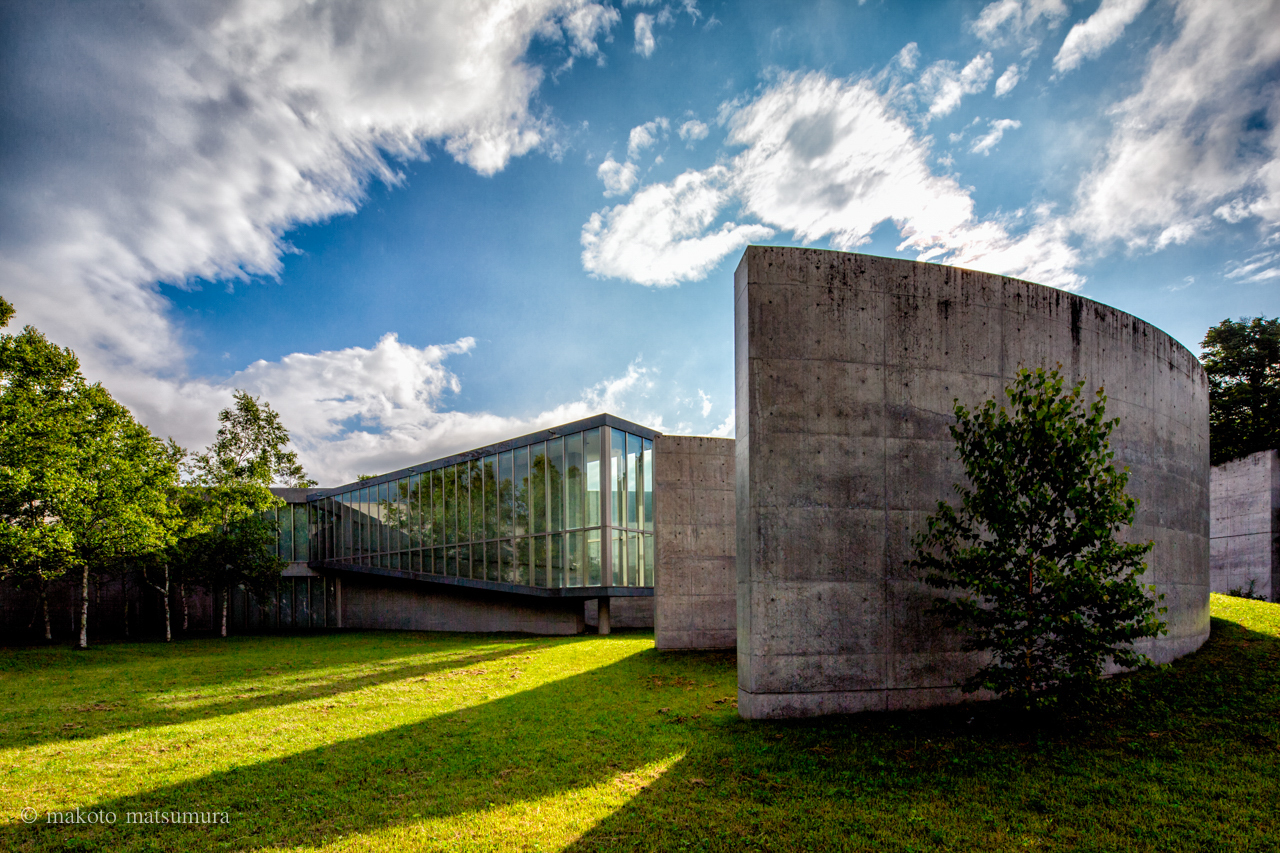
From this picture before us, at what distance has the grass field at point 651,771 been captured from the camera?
213 inches

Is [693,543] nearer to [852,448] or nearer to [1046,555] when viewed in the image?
[852,448]

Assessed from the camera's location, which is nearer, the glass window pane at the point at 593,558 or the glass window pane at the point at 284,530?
the glass window pane at the point at 593,558

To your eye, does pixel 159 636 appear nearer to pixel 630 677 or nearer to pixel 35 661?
pixel 35 661

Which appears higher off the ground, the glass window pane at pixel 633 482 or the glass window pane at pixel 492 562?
the glass window pane at pixel 633 482

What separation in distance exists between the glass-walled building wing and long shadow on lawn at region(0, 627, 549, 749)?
6259 mm

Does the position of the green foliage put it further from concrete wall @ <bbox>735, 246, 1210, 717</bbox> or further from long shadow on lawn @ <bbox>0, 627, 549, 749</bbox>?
concrete wall @ <bbox>735, 246, 1210, 717</bbox>

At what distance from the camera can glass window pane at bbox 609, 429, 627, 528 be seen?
23.8 meters

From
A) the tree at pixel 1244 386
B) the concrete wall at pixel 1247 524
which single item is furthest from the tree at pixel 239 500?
the tree at pixel 1244 386

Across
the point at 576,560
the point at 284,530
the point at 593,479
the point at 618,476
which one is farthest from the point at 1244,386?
the point at 284,530

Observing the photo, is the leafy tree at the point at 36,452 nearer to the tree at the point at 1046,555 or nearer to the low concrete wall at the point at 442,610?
the low concrete wall at the point at 442,610

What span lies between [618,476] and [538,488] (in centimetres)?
362

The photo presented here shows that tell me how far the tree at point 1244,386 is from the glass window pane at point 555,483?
110 ft

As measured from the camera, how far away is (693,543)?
17.2 meters

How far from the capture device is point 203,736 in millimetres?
9312
